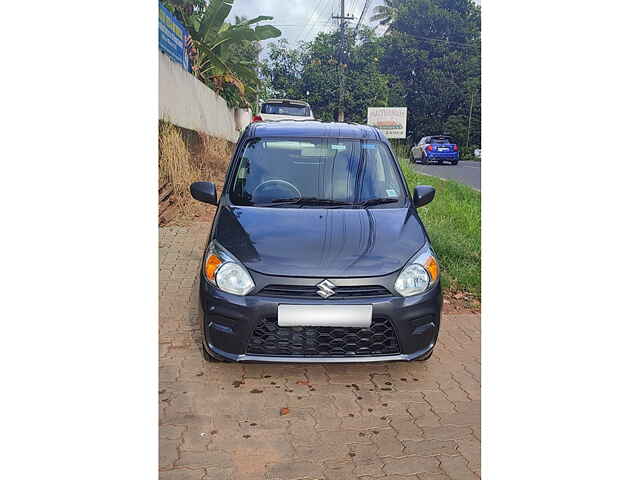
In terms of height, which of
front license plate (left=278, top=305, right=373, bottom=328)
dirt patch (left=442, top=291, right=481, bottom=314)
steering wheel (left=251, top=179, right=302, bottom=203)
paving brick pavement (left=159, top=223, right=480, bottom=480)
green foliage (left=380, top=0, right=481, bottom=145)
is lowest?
paving brick pavement (left=159, top=223, right=480, bottom=480)

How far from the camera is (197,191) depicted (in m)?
3.84

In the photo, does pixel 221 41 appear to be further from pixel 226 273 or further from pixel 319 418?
pixel 319 418

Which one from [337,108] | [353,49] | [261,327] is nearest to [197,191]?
[261,327]

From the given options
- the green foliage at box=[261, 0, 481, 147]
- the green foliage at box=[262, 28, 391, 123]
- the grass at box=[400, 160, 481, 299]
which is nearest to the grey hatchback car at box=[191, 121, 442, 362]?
the green foliage at box=[261, 0, 481, 147]

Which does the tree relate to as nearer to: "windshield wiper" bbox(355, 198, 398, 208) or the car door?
"windshield wiper" bbox(355, 198, 398, 208)

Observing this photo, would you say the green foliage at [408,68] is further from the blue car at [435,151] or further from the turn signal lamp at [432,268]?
the turn signal lamp at [432,268]

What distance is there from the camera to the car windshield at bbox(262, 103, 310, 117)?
14.4 meters

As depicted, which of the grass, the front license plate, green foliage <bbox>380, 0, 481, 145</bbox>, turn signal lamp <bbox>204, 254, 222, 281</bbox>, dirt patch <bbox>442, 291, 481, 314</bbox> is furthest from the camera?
the grass

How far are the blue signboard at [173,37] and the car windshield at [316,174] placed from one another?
5863 millimetres

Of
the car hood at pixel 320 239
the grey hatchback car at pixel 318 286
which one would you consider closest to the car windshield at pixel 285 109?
the car hood at pixel 320 239

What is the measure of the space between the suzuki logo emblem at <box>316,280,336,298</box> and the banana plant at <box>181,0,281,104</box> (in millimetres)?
9135

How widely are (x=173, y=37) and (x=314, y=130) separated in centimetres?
702

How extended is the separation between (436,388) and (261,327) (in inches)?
44.7
